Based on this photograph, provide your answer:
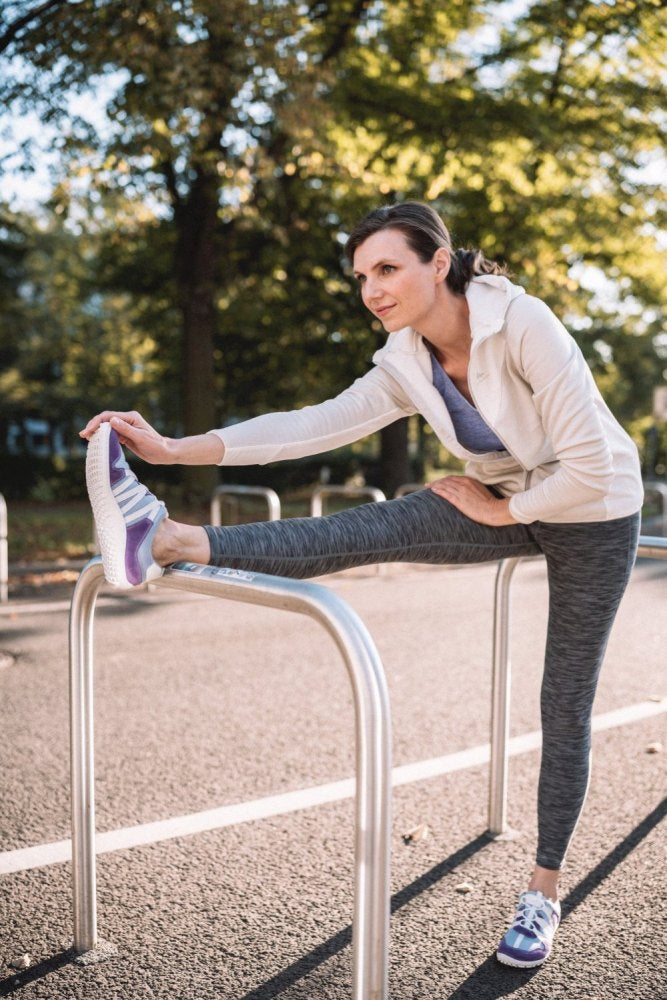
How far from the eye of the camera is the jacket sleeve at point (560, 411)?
2.41m

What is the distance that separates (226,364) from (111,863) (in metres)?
21.4

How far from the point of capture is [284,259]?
18047mm

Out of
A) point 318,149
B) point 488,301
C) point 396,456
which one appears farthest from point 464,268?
point 396,456

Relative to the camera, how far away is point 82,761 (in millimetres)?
2605

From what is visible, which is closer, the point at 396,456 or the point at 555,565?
the point at 555,565

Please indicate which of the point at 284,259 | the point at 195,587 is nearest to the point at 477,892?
the point at 195,587

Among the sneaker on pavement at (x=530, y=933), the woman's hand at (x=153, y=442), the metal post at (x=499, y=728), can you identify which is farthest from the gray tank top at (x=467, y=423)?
the sneaker on pavement at (x=530, y=933)

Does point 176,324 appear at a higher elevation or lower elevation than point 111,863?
higher

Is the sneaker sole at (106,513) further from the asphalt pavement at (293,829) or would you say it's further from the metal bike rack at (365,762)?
the asphalt pavement at (293,829)

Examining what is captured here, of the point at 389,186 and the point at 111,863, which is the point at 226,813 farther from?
the point at 389,186

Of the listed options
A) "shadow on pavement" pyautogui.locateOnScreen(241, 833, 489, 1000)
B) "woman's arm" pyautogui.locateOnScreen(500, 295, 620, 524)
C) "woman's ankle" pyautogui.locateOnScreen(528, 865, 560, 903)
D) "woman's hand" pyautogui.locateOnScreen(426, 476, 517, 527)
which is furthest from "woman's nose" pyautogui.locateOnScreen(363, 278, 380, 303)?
"shadow on pavement" pyautogui.locateOnScreen(241, 833, 489, 1000)

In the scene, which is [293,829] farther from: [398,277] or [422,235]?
[422,235]

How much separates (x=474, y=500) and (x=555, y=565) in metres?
0.30

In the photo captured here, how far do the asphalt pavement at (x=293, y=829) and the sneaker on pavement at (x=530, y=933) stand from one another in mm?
37
